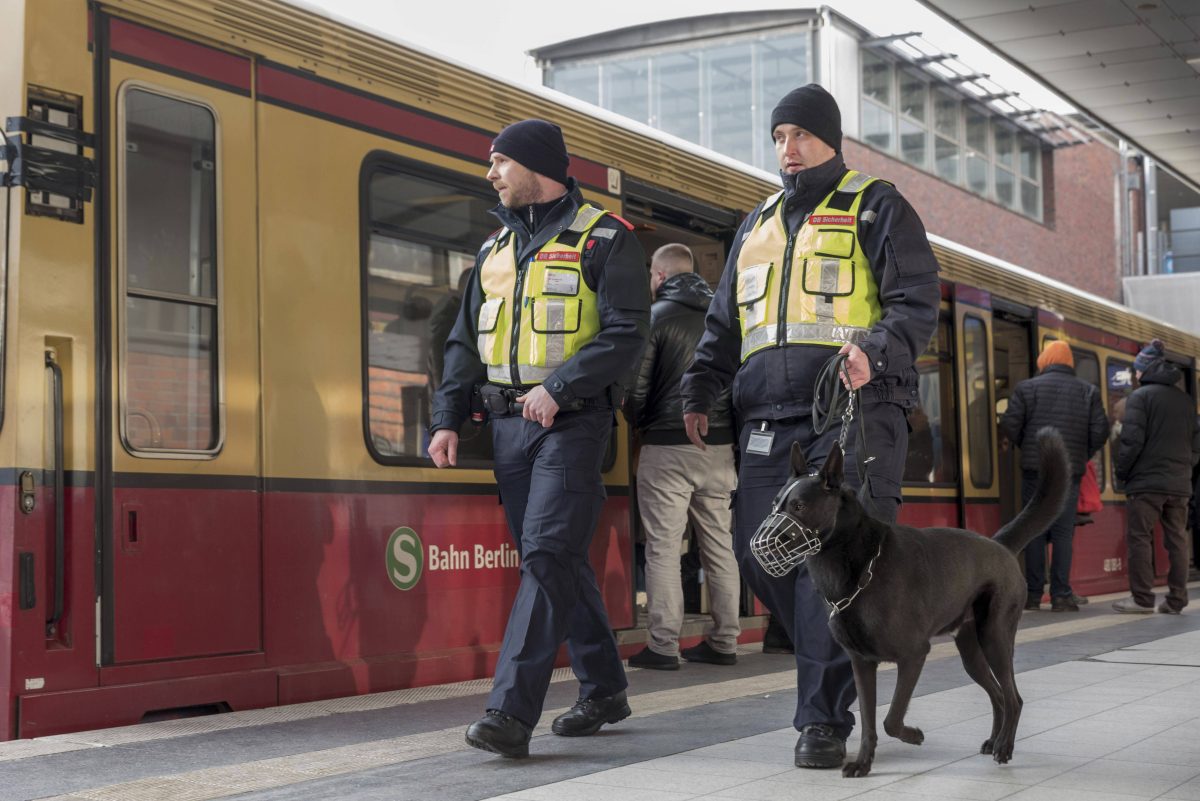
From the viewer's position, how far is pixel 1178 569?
10.3 meters

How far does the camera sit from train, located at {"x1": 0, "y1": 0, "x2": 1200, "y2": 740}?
4.47m

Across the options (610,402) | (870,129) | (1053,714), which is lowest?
(1053,714)

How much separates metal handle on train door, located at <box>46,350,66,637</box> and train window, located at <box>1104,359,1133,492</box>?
10715 mm

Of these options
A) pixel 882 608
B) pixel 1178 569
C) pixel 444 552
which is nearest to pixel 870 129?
pixel 1178 569

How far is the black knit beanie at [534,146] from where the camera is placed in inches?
183

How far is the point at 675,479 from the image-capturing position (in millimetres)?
6906

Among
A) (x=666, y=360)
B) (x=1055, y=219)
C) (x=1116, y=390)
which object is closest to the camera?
(x=666, y=360)

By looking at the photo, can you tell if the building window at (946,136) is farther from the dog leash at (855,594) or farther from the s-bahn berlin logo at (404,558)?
the dog leash at (855,594)

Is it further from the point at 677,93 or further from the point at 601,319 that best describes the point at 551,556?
the point at 677,93

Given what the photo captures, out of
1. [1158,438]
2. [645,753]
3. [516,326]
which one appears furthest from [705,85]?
[645,753]

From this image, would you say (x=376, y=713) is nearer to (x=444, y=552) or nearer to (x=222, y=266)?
(x=444, y=552)

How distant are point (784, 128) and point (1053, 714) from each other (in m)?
2.25

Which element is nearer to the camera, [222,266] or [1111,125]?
[222,266]

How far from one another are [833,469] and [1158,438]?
7.91 m
